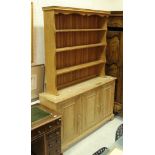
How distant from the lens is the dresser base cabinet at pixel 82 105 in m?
3.02

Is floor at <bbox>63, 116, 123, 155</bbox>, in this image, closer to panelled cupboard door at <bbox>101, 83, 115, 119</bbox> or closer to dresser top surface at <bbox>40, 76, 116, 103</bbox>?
panelled cupboard door at <bbox>101, 83, 115, 119</bbox>

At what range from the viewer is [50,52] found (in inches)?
116

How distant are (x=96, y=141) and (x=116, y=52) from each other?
5.43 feet

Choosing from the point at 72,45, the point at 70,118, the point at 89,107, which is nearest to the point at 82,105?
the point at 89,107

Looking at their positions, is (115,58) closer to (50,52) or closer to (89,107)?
(89,107)

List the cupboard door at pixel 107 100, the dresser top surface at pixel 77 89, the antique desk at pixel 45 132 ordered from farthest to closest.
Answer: the cupboard door at pixel 107 100, the dresser top surface at pixel 77 89, the antique desk at pixel 45 132

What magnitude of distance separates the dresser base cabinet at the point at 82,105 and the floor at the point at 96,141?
8cm

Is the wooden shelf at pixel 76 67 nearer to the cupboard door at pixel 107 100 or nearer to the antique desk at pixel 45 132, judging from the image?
the cupboard door at pixel 107 100

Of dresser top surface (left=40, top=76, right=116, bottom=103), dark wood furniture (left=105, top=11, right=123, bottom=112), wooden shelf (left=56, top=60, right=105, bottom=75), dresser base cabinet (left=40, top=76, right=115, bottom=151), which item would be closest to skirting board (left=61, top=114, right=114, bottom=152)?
dresser base cabinet (left=40, top=76, right=115, bottom=151)

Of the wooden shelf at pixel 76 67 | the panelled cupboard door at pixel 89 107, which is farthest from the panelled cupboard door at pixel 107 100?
the wooden shelf at pixel 76 67
